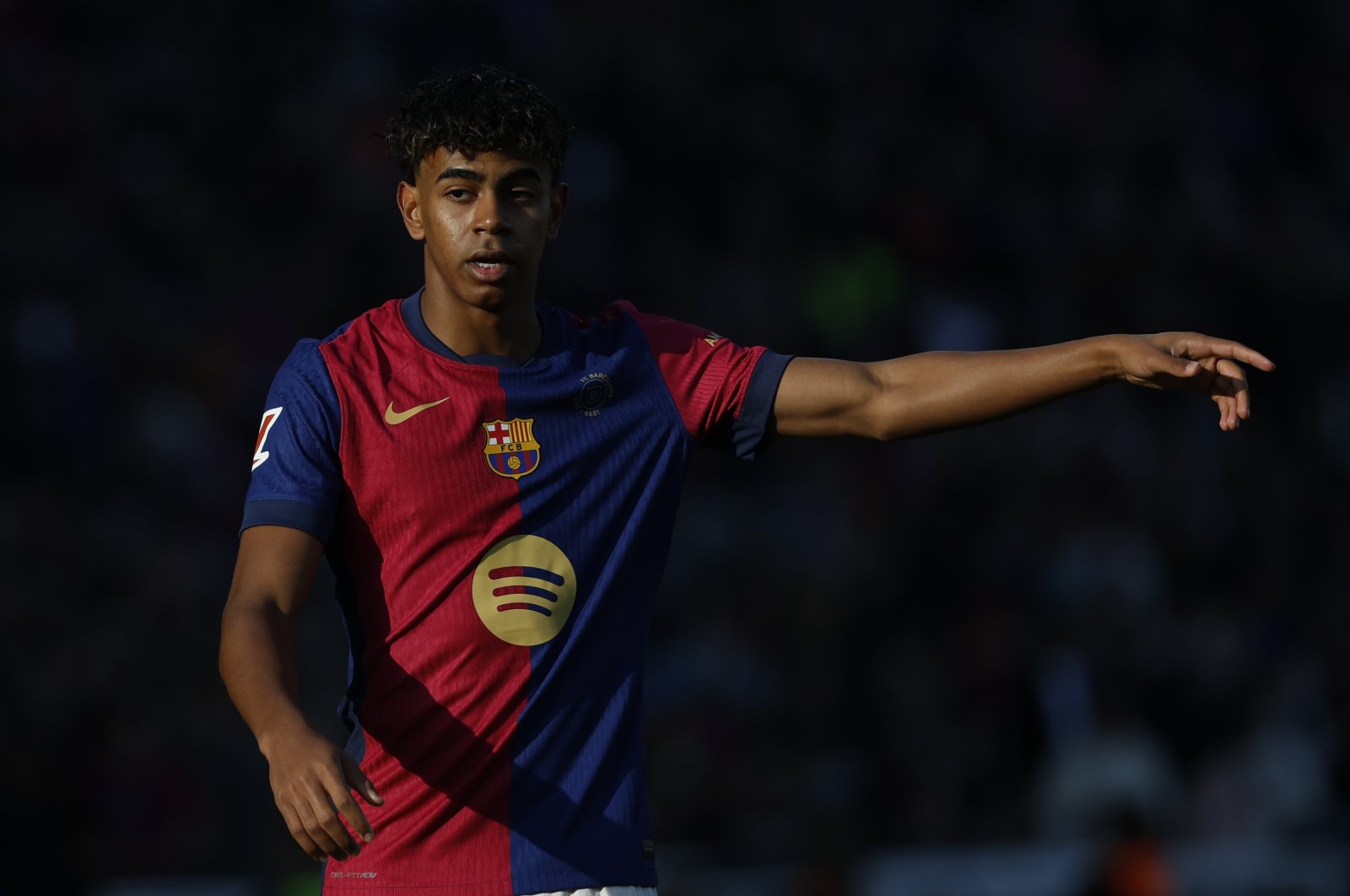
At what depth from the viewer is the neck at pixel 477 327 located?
389 cm

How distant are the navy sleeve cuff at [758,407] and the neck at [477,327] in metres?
0.48

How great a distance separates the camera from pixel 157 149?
11055mm

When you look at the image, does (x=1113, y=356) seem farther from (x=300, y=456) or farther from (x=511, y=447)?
(x=300, y=456)

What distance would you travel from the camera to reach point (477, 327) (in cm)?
389

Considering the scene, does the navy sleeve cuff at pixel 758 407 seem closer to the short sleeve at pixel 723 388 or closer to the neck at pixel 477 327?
the short sleeve at pixel 723 388

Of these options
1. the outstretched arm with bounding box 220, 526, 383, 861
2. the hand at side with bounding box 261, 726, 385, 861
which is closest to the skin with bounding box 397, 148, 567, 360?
the outstretched arm with bounding box 220, 526, 383, 861

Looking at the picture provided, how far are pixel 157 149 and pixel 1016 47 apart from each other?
6.65 m

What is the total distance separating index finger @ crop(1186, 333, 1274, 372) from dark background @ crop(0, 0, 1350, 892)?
4944mm

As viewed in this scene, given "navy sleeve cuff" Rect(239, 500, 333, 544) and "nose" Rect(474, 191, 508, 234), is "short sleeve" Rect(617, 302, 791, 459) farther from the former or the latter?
"navy sleeve cuff" Rect(239, 500, 333, 544)

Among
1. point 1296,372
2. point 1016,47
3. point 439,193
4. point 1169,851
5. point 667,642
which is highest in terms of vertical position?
point 1016,47

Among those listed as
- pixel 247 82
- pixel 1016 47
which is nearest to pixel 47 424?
pixel 247 82

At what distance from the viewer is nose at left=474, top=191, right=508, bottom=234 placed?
3.76 metres

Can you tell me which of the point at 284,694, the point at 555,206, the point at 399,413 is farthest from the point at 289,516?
the point at 555,206

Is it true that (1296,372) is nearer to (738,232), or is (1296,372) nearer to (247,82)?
(738,232)
